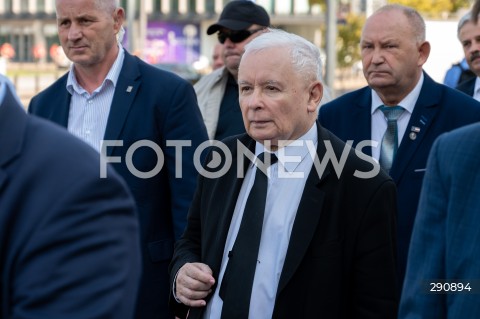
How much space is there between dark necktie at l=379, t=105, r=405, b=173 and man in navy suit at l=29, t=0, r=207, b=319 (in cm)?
96

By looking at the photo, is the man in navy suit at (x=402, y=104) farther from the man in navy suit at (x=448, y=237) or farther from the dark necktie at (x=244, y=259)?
the man in navy suit at (x=448, y=237)

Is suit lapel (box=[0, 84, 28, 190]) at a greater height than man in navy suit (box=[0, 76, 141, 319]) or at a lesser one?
greater

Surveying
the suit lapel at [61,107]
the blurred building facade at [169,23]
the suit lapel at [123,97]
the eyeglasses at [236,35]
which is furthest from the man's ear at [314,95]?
the blurred building facade at [169,23]

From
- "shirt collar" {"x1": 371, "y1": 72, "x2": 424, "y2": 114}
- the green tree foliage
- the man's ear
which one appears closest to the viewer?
the man's ear

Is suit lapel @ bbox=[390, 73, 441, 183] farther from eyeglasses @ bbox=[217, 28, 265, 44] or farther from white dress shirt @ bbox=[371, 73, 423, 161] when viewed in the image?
eyeglasses @ bbox=[217, 28, 265, 44]

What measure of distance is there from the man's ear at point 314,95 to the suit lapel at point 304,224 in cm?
30

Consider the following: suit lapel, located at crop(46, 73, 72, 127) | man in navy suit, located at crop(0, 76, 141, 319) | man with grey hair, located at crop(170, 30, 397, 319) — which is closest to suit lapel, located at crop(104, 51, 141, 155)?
suit lapel, located at crop(46, 73, 72, 127)

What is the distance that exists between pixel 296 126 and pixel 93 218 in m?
1.85

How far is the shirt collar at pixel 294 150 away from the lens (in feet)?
11.3

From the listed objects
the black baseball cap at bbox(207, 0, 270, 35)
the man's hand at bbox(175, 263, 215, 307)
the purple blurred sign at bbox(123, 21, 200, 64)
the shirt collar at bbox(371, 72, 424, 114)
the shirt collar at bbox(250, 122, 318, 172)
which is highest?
the black baseball cap at bbox(207, 0, 270, 35)

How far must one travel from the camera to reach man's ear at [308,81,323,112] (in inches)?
139

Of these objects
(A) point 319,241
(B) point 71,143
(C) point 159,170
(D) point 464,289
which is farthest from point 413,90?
(B) point 71,143

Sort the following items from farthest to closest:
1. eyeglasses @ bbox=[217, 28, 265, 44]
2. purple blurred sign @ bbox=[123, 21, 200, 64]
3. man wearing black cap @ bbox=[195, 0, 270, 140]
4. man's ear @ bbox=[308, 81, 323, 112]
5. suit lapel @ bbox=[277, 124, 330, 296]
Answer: purple blurred sign @ bbox=[123, 21, 200, 64], eyeglasses @ bbox=[217, 28, 265, 44], man wearing black cap @ bbox=[195, 0, 270, 140], man's ear @ bbox=[308, 81, 323, 112], suit lapel @ bbox=[277, 124, 330, 296]

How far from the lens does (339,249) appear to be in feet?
10.7
